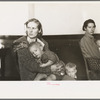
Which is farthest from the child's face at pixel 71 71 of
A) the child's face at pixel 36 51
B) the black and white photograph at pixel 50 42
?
the child's face at pixel 36 51

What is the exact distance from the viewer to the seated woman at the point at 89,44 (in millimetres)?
897

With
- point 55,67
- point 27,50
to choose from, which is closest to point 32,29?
point 27,50

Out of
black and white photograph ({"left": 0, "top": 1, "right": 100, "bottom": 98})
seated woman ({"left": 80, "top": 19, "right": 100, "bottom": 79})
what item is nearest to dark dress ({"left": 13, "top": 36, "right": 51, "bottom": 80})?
black and white photograph ({"left": 0, "top": 1, "right": 100, "bottom": 98})

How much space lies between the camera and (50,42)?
89 cm

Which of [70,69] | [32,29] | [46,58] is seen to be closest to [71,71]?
[70,69]

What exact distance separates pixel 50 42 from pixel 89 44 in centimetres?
19

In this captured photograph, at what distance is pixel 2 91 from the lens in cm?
87

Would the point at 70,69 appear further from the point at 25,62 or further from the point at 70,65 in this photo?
the point at 25,62

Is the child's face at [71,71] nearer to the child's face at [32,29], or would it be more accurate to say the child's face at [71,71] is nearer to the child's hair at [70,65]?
the child's hair at [70,65]

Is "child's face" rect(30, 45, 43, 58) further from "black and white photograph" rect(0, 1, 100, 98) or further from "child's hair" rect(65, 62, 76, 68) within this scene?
"child's hair" rect(65, 62, 76, 68)

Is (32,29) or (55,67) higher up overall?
(32,29)

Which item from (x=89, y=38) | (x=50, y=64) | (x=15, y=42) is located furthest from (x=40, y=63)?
(x=89, y=38)

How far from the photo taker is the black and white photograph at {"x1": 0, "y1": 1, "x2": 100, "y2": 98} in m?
0.89
